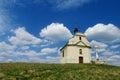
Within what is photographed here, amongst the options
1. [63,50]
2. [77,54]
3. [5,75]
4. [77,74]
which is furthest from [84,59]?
[5,75]

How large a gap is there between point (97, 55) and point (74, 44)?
323 inches

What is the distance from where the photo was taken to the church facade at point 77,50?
61.5 meters

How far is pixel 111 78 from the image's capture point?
3127 cm

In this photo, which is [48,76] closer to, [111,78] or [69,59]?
[111,78]

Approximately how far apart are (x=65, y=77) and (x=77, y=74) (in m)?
2.73

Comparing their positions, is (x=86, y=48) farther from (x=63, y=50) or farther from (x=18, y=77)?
(x=18, y=77)

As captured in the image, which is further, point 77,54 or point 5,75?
point 77,54

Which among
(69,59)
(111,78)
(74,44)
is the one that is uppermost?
(74,44)

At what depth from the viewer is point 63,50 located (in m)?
65.7

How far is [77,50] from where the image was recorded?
6228cm

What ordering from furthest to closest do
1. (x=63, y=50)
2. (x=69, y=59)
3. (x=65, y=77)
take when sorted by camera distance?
(x=63, y=50) < (x=69, y=59) < (x=65, y=77)

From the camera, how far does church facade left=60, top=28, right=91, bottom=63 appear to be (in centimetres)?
6146

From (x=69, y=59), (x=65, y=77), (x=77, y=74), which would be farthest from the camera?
(x=69, y=59)

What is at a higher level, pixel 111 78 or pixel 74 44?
pixel 74 44
